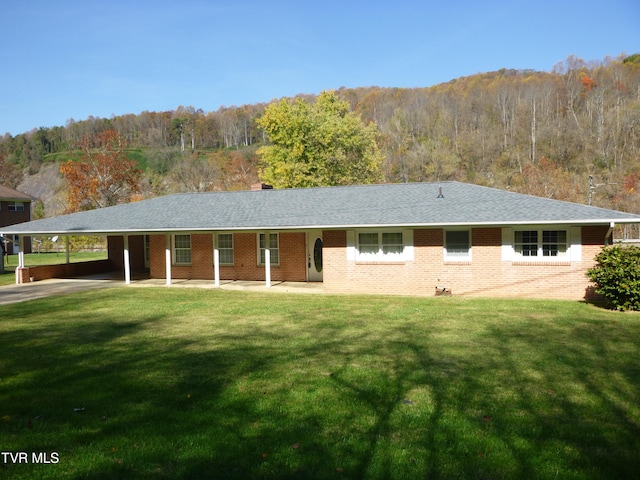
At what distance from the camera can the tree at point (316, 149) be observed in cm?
4188

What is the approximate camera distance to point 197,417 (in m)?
5.91

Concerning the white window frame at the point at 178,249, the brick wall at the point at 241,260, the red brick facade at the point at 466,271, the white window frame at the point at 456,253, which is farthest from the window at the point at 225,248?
the white window frame at the point at 456,253

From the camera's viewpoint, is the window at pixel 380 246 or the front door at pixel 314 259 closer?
the window at pixel 380 246

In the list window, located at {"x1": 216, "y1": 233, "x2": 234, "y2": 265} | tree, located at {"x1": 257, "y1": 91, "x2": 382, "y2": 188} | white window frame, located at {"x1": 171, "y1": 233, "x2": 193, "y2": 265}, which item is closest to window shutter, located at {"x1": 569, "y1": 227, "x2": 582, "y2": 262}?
window, located at {"x1": 216, "y1": 233, "x2": 234, "y2": 265}

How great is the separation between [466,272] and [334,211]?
5487 millimetres

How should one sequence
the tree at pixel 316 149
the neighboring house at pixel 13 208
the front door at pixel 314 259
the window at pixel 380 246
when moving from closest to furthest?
the window at pixel 380 246, the front door at pixel 314 259, the tree at pixel 316 149, the neighboring house at pixel 13 208

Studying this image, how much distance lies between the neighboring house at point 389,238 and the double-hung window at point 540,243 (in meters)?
0.03

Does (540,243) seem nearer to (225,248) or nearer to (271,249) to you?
(271,249)

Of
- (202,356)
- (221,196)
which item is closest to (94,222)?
(221,196)

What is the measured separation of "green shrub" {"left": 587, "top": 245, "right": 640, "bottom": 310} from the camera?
13.6 metres

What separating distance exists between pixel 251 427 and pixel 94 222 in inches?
747

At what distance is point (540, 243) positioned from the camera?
1650 cm

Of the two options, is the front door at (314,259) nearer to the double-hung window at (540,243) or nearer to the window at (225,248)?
the window at (225,248)

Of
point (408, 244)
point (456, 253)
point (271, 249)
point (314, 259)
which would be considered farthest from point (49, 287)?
point (456, 253)
